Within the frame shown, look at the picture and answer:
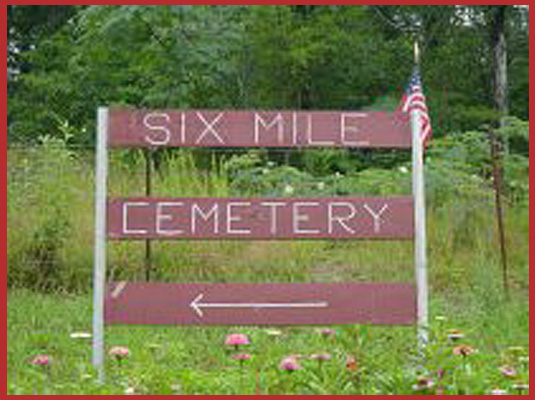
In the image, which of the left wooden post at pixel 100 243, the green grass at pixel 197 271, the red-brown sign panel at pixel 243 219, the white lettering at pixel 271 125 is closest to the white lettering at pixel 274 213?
the red-brown sign panel at pixel 243 219

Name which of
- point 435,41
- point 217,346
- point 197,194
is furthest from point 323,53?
point 217,346

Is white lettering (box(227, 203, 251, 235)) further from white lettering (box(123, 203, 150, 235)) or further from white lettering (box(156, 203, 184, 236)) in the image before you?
white lettering (box(123, 203, 150, 235))

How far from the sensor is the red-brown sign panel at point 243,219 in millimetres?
A: 4402

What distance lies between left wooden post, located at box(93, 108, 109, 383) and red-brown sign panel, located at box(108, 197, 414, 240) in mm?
54

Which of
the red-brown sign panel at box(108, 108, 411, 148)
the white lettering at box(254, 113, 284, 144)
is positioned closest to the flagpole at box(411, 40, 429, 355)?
the red-brown sign panel at box(108, 108, 411, 148)

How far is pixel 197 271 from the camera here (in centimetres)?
739

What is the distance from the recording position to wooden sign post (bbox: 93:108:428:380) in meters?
4.36

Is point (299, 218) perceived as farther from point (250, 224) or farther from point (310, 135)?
point (310, 135)

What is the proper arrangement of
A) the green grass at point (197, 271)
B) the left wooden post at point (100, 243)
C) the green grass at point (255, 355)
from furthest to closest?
the green grass at point (197, 271) → the left wooden post at point (100, 243) → the green grass at point (255, 355)

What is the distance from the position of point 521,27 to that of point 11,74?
16.0 meters

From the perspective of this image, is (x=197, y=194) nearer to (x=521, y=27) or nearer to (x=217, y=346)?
(x=217, y=346)

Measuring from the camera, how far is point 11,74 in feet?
86.3

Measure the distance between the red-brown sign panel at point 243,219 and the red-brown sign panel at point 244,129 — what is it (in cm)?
34

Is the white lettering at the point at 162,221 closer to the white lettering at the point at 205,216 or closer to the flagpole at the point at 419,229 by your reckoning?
the white lettering at the point at 205,216
